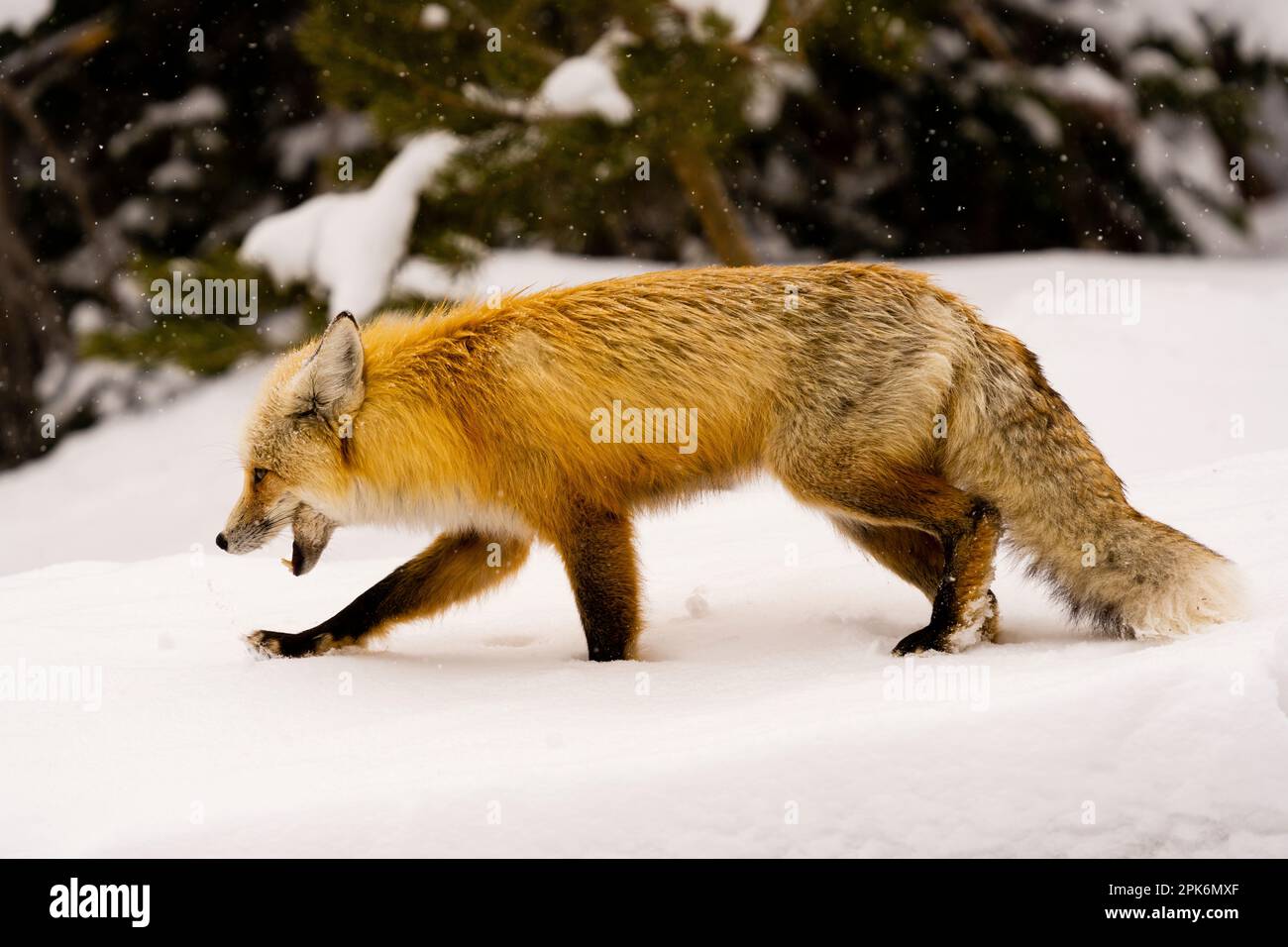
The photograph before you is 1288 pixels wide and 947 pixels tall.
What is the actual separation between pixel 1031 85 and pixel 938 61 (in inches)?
32.8

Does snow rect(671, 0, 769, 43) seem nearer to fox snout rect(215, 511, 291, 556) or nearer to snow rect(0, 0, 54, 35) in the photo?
fox snout rect(215, 511, 291, 556)

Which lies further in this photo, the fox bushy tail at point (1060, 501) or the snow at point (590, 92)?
the snow at point (590, 92)

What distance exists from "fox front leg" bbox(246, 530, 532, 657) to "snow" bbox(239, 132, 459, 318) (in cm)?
318

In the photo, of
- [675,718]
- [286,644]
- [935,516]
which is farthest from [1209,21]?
[286,644]

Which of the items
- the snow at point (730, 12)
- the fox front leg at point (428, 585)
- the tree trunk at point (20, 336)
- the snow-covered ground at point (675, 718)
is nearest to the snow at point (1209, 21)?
the snow at point (730, 12)

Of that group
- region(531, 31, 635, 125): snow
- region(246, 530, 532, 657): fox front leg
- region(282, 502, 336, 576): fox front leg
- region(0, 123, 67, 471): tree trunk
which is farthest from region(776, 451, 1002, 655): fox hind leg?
region(0, 123, 67, 471): tree trunk

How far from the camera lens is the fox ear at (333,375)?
4285 mm

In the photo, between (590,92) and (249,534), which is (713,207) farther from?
(249,534)

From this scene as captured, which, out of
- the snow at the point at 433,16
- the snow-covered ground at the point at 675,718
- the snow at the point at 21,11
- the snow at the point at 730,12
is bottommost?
the snow-covered ground at the point at 675,718

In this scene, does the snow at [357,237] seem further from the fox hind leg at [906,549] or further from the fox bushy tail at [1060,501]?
the fox bushy tail at [1060,501]

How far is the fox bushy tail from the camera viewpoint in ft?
13.1

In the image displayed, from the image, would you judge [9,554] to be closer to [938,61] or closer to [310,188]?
[310,188]

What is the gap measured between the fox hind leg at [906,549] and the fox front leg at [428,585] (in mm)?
1169

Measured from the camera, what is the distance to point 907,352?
4312mm
